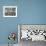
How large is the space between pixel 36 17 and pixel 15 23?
65 centimetres

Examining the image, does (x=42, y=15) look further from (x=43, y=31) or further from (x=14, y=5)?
(x=14, y=5)

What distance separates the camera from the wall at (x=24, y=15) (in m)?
3.85

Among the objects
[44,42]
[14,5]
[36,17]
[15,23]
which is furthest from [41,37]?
[14,5]

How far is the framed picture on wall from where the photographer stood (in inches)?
151

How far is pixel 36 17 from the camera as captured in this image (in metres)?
3.86

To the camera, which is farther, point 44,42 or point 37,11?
point 37,11

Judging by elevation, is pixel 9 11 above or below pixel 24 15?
above

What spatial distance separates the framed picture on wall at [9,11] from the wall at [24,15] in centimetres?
11

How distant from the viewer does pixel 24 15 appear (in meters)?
3.86

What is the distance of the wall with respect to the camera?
3.85 metres

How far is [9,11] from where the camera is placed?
3859mm

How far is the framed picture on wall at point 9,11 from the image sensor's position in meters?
3.85

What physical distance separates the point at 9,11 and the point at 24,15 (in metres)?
0.46

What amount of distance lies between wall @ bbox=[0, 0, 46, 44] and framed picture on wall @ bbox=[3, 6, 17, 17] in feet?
0.35
